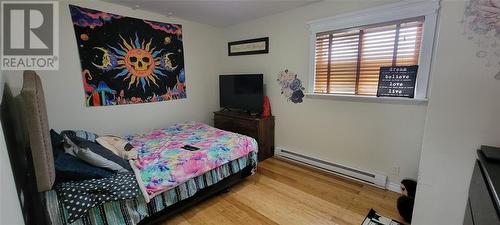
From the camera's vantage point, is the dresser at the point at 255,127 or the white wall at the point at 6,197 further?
the dresser at the point at 255,127

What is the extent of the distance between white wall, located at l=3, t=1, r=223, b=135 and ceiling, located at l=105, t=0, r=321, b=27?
18 cm

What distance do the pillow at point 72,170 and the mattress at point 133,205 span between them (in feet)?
0.37

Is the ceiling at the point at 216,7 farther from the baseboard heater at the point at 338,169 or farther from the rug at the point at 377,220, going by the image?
the rug at the point at 377,220

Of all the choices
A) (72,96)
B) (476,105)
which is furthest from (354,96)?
(72,96)

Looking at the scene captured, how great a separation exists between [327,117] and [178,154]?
6.25ft

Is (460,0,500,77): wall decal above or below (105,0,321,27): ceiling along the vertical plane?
below

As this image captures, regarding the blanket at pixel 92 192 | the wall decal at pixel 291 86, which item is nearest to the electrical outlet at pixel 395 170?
the wall decal at pixel 291 86

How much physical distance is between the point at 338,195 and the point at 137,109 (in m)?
2.85

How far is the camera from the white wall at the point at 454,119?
1051mm

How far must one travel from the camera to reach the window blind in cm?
209

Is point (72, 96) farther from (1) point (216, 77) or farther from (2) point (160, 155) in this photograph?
(1) point (216, 77)

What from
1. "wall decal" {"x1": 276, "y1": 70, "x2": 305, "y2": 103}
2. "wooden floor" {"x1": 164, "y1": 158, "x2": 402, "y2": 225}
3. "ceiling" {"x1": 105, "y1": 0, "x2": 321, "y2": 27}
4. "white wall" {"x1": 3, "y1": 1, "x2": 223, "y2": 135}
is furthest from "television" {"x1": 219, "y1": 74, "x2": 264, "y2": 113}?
"wooden floor" {"x1": 164, "y1": 158, "x2": 402, "y2": 225}

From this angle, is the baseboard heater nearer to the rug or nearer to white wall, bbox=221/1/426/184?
white wall, bbox=221/1/426/184

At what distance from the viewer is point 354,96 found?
7.97 feet
